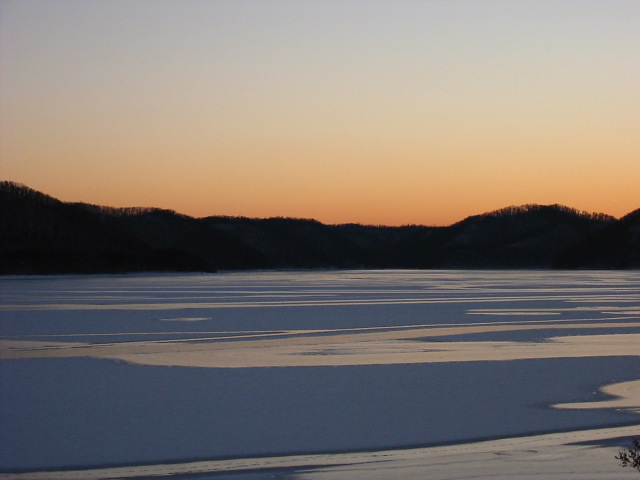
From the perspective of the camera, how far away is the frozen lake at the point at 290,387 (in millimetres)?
9500

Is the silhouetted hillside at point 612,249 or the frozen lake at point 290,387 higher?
the silhouetted hillside at point 612,249

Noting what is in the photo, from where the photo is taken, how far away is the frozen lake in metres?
9.50

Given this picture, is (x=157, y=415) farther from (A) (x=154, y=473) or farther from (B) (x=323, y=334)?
(B) (x=323, y=334)

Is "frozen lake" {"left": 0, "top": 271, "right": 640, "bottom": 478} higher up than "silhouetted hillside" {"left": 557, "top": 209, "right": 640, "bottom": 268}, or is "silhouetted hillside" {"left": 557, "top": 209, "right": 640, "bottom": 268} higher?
"silhouetted hillside" {"left": 557, "top": 209, "right": 640, "bottom": 268}

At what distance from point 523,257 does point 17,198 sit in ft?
371

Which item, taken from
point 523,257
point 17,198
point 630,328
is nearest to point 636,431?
point 630,328

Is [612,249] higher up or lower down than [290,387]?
higher up

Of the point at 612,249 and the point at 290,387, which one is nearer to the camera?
the point at 290,387

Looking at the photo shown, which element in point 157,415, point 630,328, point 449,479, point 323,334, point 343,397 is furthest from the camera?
point 630,328

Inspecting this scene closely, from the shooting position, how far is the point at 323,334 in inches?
838

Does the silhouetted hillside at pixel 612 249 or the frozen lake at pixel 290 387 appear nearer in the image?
the frozen lake at pixel 290 387

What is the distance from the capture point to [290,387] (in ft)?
42.5

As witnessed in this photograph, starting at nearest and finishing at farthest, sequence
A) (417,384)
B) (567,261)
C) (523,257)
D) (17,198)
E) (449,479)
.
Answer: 1. (449,479)
2. (417,384)
3. (17,198)
4. (567,261)
5. (523,257)

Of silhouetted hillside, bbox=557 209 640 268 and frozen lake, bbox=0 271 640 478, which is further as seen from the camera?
silhouetted hillside, bbox=557 209 640 268
